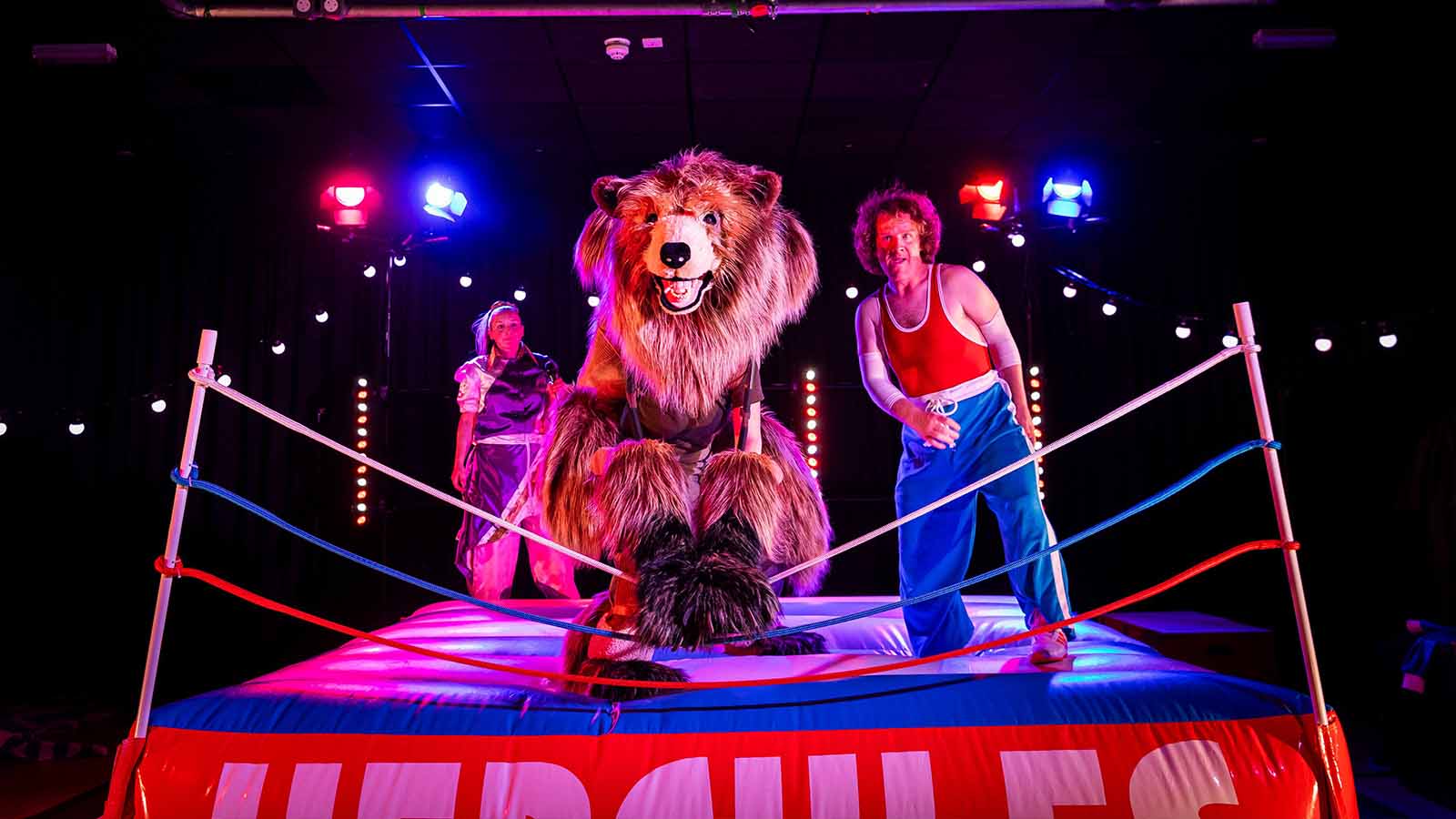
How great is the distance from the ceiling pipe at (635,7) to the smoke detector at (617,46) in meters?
0.65

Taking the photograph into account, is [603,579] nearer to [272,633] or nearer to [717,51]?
[272,633]

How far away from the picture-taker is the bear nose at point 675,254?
204 cm

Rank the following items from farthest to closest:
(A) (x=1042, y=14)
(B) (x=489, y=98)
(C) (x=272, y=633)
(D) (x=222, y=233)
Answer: (D) (x=222, y=233) → (C) (x=272, y=633) → (B) (x=489, y=98) → (A) (x=1042, y=14)

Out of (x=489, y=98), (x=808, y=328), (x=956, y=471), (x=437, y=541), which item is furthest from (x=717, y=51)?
(x=437, y=541)

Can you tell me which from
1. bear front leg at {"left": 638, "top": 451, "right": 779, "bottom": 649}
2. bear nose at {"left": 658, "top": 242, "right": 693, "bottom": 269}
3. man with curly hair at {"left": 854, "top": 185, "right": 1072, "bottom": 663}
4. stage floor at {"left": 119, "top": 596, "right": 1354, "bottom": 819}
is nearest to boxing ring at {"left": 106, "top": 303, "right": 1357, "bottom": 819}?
stage floor at {"left": 119, "top": 596, "right": 1354, "bottom": 819}

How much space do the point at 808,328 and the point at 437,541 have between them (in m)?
2.84

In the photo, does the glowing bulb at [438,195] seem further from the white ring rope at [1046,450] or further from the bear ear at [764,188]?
the white ring rope at [1046,450]

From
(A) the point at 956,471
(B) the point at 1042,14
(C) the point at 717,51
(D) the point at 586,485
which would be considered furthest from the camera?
(C) the point at 717,51

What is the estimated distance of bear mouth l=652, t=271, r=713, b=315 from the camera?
2082mm

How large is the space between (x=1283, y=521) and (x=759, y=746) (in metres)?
1.21

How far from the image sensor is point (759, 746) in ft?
6.08

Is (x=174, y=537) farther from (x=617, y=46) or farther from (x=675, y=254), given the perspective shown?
(x=617, y=46)

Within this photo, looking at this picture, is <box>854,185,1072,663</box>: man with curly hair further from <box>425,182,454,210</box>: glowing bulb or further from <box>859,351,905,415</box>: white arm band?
<box>425,182,454,210</box>: glowing bulb

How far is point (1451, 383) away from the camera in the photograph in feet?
15.0
